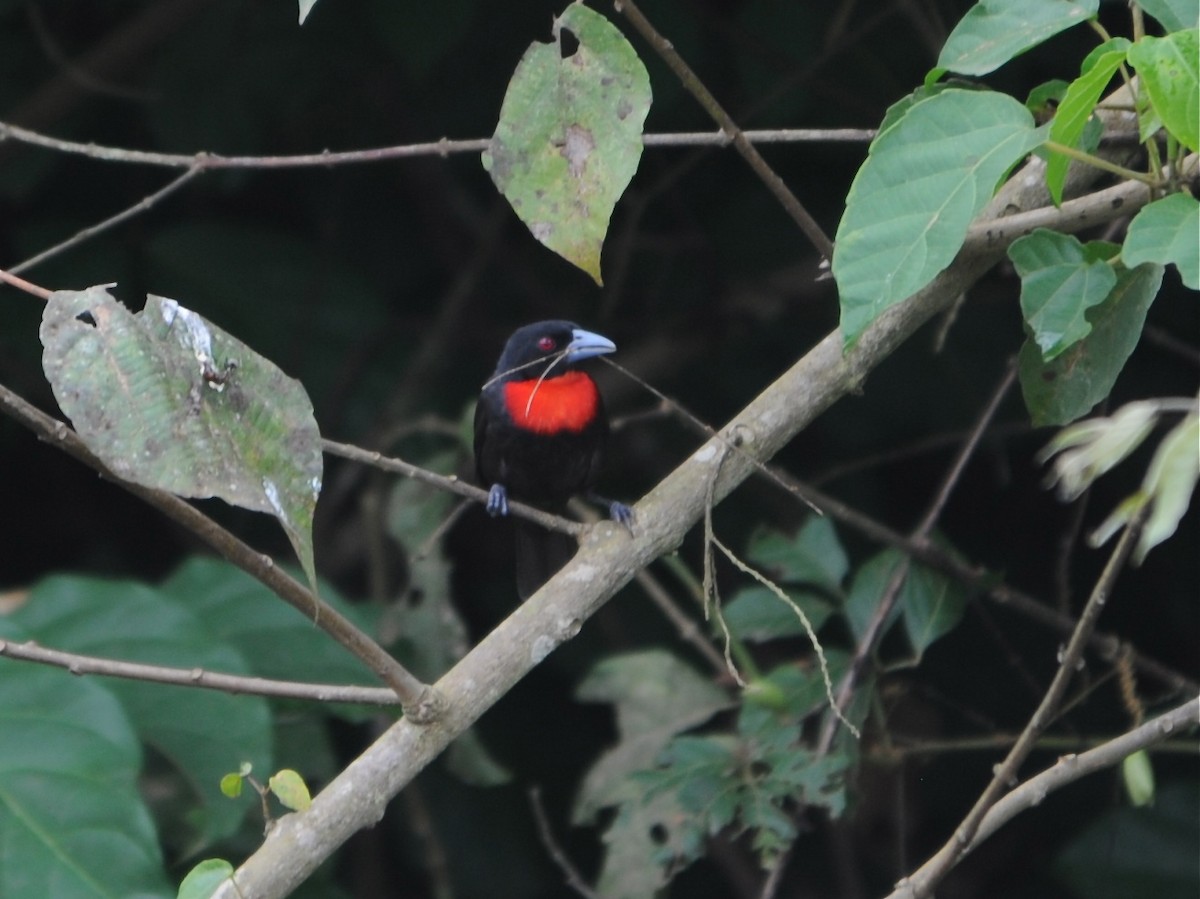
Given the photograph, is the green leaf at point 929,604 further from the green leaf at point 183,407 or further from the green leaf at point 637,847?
the green leaf at point 183,407

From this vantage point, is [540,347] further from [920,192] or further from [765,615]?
[920,192]

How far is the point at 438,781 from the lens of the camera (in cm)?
454

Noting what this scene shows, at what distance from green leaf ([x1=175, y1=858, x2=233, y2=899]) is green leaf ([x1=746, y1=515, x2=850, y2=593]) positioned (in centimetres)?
167

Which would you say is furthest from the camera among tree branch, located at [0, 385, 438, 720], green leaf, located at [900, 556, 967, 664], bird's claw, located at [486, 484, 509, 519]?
green leaf, located at [900, 556, 967, 664]

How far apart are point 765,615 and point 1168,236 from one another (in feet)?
5.44

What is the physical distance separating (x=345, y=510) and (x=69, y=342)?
373 cm

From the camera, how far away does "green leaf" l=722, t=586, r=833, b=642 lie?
10.2 feet

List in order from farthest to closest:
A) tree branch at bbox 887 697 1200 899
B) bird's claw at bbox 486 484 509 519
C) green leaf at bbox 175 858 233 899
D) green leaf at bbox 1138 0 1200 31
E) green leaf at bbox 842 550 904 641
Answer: green leaf at bbox 842 550 904 641
bird's claw at bbox 486 484 509 519
tree branch at bbox 887 697 1200 899
green leaf at bbox 1138 0 1200 31
green leaf at bbox 175 858 233 899

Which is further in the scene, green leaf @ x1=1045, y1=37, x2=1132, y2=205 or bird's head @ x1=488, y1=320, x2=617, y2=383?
bird's head @ x1=488, y1=320, x2=617, y2=383

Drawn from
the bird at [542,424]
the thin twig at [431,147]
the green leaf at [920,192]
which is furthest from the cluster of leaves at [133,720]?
the green leaf at [920,192]

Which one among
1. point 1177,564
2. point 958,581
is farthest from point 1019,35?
point 1177,564

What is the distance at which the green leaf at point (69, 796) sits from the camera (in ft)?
8.74

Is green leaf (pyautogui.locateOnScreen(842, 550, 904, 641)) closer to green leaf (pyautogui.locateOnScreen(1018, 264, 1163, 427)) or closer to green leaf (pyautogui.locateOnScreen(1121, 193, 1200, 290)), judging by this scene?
green leaf (pyautogui.locateOnScreen(1018, 264, 1163, 427))

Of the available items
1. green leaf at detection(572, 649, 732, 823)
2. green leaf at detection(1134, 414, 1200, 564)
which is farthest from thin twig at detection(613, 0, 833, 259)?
green leaf at detection(572, 649, 732, 823)
